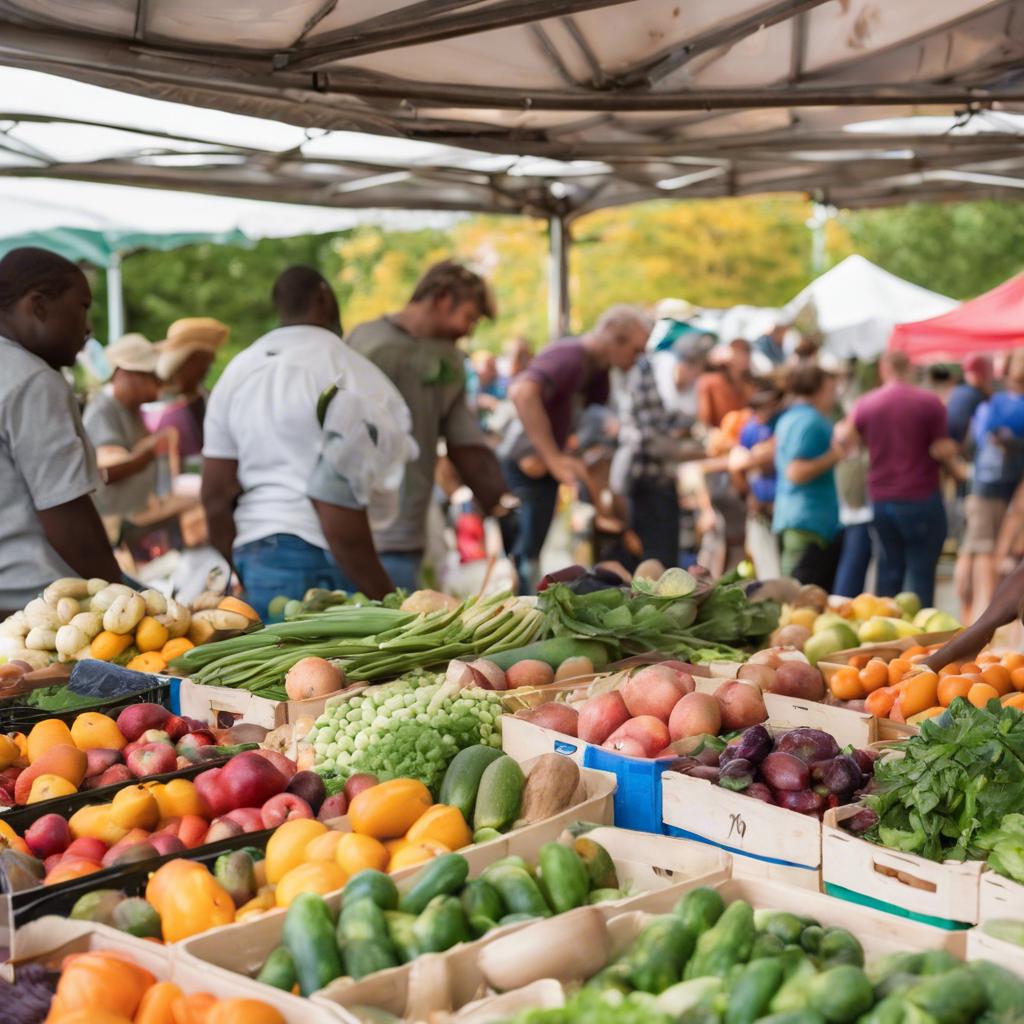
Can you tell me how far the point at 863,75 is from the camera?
5410mm

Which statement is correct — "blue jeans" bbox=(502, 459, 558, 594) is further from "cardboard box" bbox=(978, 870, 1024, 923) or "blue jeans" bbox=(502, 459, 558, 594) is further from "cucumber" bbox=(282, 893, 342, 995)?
"cucumber" bbox=(282, 893, 342, 995)

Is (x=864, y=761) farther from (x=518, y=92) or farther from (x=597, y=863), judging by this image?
(x=518, y=92)

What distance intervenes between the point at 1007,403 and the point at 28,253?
721 cm

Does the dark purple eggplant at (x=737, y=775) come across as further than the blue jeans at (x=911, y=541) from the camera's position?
No

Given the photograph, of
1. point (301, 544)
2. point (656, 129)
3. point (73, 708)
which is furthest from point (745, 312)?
point (73, 708)

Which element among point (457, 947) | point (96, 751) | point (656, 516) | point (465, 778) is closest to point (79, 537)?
point (96, 751)

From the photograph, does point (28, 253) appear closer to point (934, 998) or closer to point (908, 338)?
point (934, 998)

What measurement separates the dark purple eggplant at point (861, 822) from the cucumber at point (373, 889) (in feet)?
3.16

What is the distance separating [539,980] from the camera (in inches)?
77.9

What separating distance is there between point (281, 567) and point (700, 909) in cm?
327

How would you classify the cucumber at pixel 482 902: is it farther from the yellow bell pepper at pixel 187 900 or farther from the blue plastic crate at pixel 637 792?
the blue plastic crate at pixel 637 792

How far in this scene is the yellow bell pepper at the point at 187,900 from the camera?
7.29ft

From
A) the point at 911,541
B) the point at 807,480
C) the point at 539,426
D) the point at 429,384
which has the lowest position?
the point at 911,541

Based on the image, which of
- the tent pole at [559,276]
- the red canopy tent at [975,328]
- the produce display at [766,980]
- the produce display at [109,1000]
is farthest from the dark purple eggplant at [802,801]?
the tent pole at [559,276]
